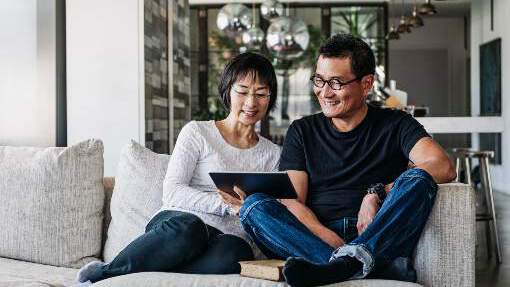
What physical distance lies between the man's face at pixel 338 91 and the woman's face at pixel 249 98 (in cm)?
23

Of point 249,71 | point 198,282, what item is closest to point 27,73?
point 249,71

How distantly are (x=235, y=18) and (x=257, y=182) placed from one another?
5.59 m

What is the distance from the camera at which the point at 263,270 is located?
2248mm

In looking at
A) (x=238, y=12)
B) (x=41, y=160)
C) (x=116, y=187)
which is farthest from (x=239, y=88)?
(x=238, y=12)

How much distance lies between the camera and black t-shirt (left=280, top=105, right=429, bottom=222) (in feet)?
8.75

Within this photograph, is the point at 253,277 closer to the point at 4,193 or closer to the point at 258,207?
the point at 258,207

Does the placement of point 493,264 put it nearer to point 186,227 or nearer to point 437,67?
point 186,227

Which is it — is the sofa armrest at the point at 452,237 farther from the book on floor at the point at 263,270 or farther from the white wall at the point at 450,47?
the white wall at the point at 450,47

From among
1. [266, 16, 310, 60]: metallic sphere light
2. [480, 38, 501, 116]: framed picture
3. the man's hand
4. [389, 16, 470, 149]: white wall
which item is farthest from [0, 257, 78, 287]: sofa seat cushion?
[389, 16, 470, 149]: white wall

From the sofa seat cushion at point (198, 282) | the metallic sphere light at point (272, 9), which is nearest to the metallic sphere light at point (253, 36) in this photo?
the metallic sphere light at point (272, 9)

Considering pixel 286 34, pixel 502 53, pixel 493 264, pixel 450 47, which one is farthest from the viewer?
pixel 450 47

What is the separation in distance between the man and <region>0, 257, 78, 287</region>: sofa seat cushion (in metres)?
0.67

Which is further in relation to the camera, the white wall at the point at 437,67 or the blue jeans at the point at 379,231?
the white wall at the point at 437,67

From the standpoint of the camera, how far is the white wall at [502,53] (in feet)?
33.6
